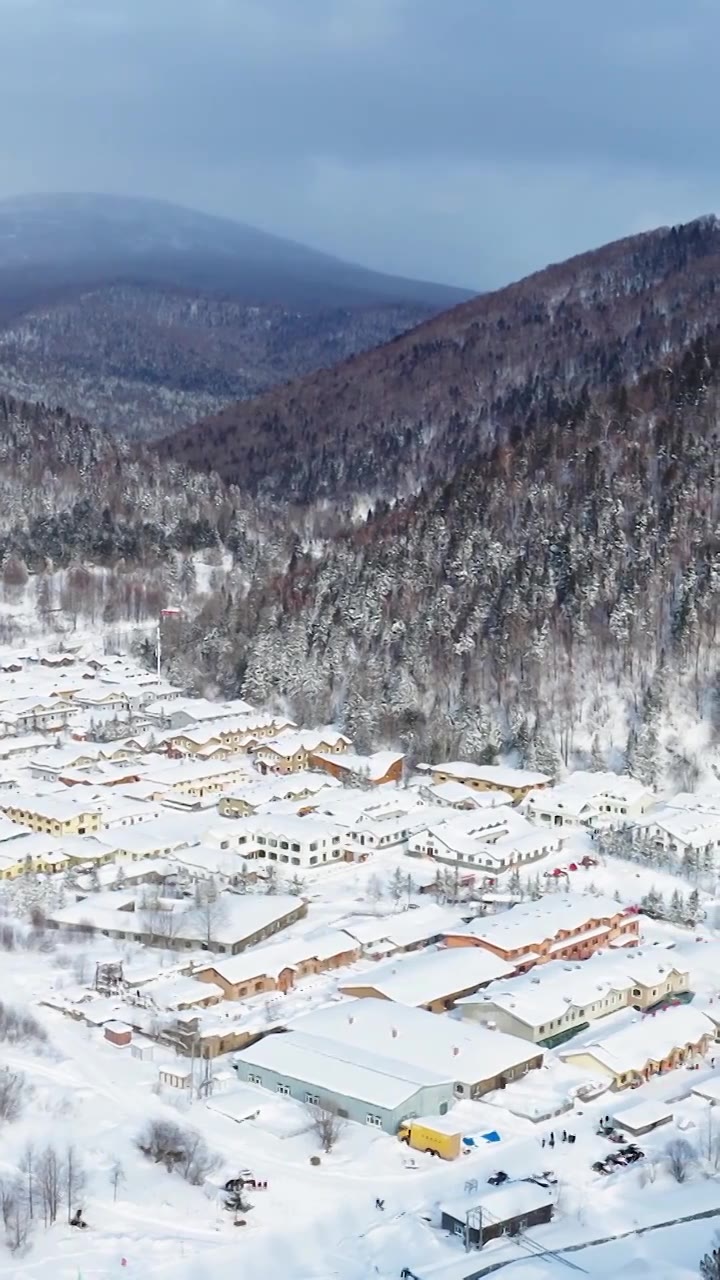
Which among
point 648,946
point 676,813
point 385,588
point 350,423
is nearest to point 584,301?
point 350,423

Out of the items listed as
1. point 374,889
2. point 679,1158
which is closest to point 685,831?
point 374,889

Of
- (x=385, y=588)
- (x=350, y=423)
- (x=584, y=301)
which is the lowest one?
(x=385, y=588)

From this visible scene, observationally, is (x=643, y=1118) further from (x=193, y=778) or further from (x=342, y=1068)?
(x=193, y=778)

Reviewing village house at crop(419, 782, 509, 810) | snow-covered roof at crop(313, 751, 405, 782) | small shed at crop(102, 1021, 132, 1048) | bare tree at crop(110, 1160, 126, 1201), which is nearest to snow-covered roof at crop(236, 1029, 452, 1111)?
small shed at crop(102, 1021, 132, 1048)

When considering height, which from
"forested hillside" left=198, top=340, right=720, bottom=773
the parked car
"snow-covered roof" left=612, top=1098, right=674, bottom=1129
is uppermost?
"forested hillside" left=198, top=340, right=720, bottom=773

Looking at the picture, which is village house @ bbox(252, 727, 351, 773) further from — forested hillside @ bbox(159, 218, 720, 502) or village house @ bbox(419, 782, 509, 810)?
forested hillside @ bbox(159, 218, 720, 502)

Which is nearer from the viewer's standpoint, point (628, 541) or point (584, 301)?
point (628, 541)

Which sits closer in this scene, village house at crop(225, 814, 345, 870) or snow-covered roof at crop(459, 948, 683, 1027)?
snow-covered roof at crop(459, 948, 683, 1027)

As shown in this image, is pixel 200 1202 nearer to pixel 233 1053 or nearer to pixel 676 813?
pixel 233 1053
